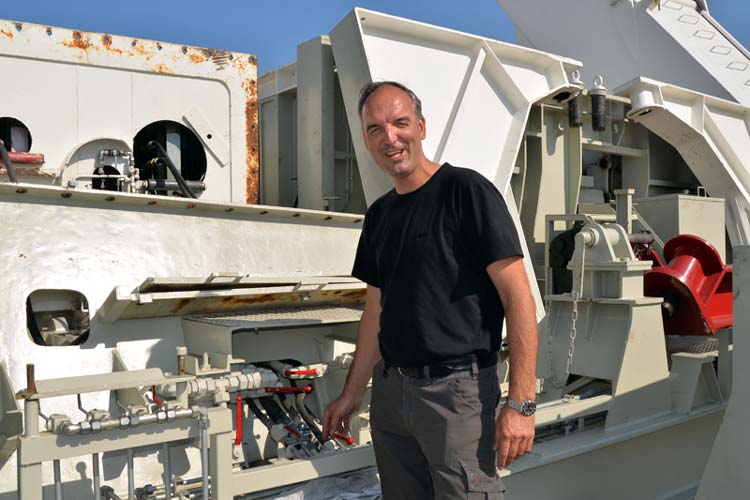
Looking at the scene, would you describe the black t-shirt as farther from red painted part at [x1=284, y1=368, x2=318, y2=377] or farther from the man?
red painted part at [x1=284, y1=368, x2=318, y2=377]

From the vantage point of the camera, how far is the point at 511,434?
6.15 ft

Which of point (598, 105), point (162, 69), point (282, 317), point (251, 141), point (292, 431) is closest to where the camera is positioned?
point (292, 431)

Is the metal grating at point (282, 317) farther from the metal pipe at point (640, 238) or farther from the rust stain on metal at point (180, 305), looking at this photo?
the metal pipe at point (640, 238)

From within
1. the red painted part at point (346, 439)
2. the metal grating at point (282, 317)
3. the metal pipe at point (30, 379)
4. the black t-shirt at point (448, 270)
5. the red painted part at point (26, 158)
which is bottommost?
the red painted part at point (346, 439)

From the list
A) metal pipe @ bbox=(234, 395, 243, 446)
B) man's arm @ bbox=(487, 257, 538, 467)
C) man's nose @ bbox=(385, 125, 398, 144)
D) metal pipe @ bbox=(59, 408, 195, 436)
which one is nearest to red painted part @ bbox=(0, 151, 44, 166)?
metal pipe @ bbox=(234, 395, 243, 446)

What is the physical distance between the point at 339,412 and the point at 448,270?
71 centimetres

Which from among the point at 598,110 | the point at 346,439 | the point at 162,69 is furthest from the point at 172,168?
the point at 598,110

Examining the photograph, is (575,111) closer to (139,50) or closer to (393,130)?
(139,50)

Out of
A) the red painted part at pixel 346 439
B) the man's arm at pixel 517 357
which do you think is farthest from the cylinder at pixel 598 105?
the man's arm at pixel 517 357

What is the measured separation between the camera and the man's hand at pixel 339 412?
7.80ft

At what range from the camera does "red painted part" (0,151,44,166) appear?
3.44 meters

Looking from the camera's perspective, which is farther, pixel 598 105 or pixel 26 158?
pixel 598 105

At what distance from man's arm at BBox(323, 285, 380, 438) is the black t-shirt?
0.97 feet

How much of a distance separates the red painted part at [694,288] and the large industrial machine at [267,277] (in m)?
0.02
